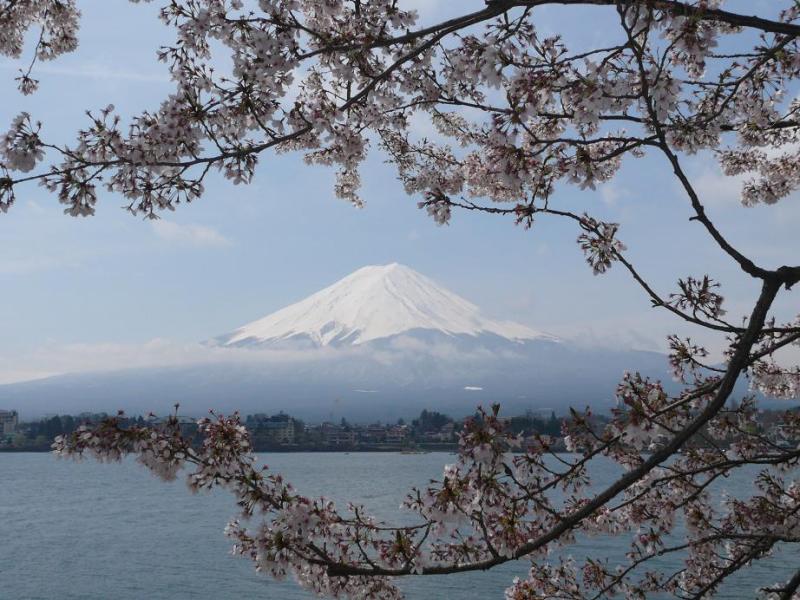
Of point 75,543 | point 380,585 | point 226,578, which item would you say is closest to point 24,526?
point 75,543

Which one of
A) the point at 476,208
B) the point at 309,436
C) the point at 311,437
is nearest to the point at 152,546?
the point at 476,208

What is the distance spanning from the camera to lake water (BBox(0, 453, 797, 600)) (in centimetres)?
2639

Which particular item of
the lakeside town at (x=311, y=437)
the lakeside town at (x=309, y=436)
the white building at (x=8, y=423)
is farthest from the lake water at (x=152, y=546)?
the white building at (x=8, y=423)

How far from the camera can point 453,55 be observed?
151 inches

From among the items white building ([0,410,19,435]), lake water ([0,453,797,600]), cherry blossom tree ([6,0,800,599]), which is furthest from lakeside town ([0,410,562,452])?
cherry blossom tree ([6,0,800,599])

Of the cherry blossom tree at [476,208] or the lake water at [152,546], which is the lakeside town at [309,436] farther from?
the cherry blossom tree at [476,208]

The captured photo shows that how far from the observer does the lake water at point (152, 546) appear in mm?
26391

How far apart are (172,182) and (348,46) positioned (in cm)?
100

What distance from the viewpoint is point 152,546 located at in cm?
3531

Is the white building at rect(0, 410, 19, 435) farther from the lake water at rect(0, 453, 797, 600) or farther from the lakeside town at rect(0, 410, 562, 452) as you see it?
the lake water at rect(0, 453, 797, 600)

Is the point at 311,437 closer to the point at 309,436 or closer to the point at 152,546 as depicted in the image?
the point at 309,436

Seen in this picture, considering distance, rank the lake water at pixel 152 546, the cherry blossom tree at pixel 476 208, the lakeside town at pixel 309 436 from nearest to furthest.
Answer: the cherry blossom tree at pixel 476 208 < the lake water at pixel 152 546 < the lakeside town at pixel 309 436

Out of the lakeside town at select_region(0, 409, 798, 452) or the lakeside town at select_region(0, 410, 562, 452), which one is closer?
the lakeside town at select_region(0, 409, 798, 452)

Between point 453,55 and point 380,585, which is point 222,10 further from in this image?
point 380,585
